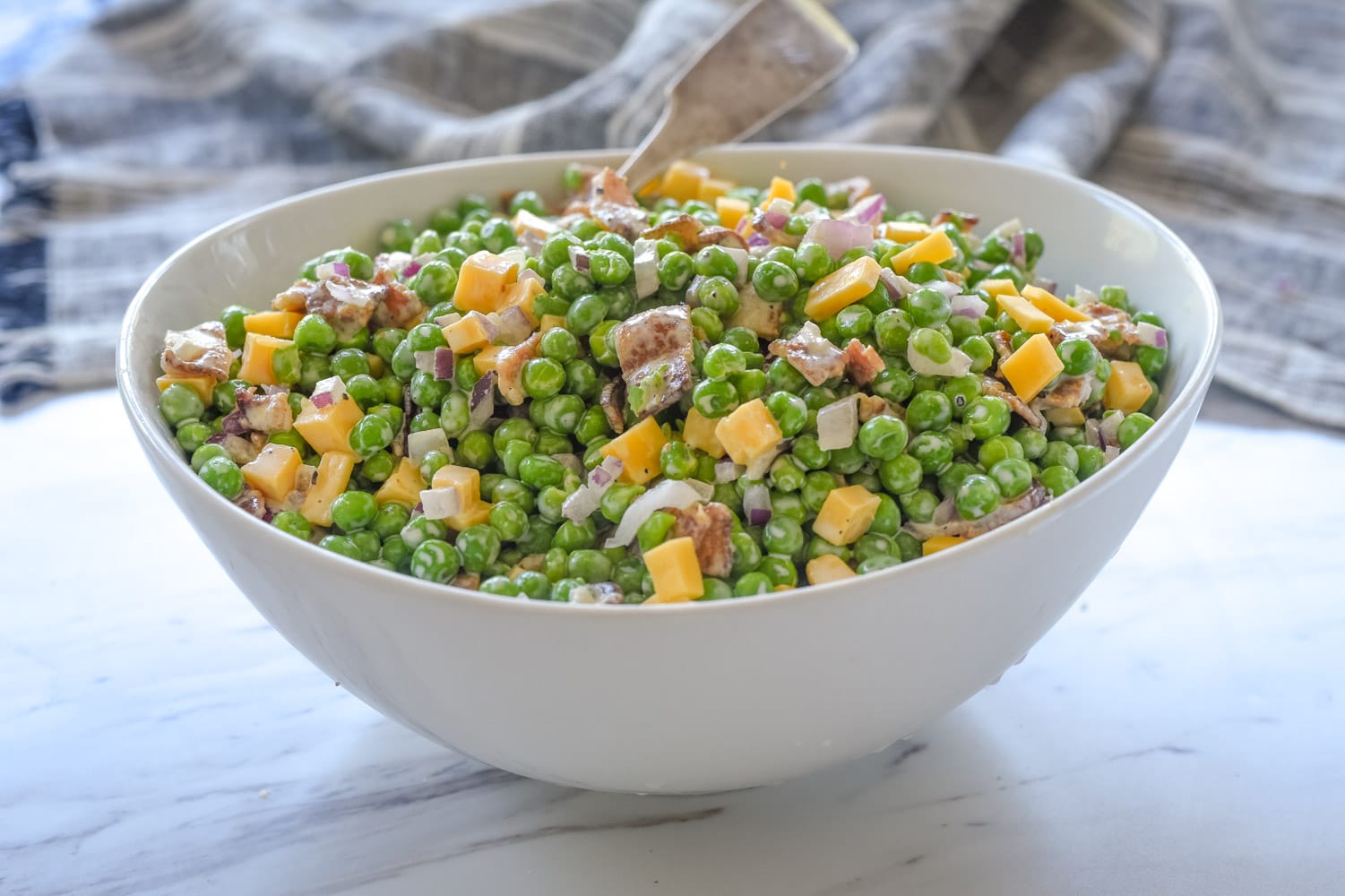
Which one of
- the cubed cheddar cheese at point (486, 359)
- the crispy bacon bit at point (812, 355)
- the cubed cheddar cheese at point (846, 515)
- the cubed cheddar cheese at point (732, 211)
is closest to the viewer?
the cubed cheddar cheese at point (846, 515)

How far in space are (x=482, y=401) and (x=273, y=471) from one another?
0.99 ft

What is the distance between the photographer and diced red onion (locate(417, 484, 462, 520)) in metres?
1.50

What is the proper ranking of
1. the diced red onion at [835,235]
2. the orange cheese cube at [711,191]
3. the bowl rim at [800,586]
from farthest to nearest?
1. the orange cheese cube at [711,191]
2. the diced red onion at [835,235]
3. the bowl rim at [800,586]

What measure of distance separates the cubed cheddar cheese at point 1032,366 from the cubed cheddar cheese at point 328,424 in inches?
36.9

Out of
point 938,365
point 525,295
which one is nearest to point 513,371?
point 525,295

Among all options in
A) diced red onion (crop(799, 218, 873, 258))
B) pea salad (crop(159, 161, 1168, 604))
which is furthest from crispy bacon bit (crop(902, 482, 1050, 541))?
diced red onion (crop(799, 218, 873, 258))

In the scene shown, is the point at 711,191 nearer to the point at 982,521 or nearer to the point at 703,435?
the point at 703,435

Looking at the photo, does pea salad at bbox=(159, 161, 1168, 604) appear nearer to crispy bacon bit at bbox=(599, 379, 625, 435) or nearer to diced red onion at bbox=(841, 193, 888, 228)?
crispy bacon bit at bbox=(599, 379, 625, 435)

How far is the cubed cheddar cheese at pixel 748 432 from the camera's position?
1.47 m

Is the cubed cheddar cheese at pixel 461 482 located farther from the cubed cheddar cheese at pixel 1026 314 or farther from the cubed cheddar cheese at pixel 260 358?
the cubed cheddar cheese at pixel 1026 314

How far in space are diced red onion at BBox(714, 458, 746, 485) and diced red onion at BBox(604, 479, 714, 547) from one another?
0.16ft

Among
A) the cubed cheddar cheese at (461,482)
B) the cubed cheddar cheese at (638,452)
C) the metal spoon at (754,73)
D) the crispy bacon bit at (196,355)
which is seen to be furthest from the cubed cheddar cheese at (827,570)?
the metal spoon at (754,73)

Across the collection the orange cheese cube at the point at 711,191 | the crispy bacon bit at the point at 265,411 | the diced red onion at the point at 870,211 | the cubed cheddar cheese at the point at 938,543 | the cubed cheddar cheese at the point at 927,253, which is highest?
the cubed cheddar cheese at the point at 927,253

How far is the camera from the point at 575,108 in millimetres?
3297
